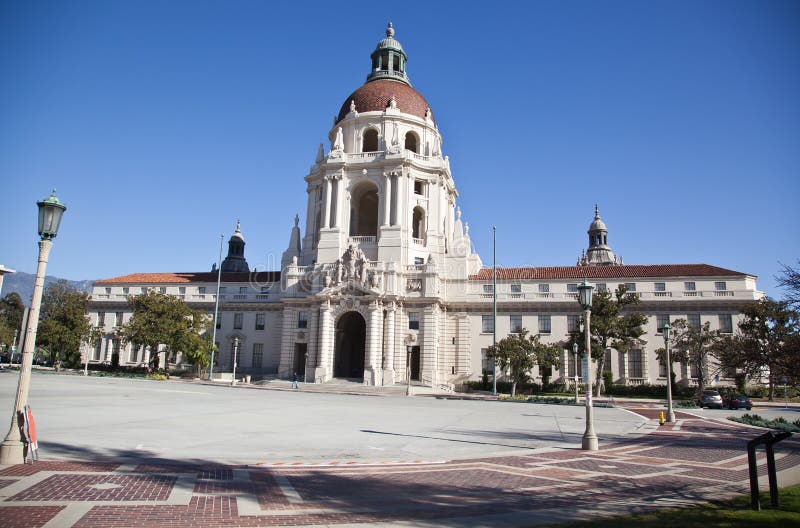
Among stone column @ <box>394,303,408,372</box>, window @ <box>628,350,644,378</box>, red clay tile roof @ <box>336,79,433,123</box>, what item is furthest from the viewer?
red clay tile roof @ <box>336,79,433,123</box>

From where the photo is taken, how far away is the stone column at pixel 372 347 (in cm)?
6034

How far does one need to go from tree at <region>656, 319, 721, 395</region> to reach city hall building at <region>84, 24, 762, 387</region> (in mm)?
2572

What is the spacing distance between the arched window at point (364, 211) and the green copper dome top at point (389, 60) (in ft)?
55.1

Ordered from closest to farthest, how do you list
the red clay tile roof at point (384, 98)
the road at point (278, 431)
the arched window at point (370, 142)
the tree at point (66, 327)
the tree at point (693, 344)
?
the road at point (278, 431) < the tree at point (693, 344) < the tree at point (66, 327) < the red clay tile roof at point (384, 98) < the arched window at point (370, 142)

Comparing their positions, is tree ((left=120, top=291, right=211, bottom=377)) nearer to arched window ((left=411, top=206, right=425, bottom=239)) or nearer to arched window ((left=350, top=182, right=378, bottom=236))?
arched window ((left=350, top=182, right=378, bottom=236))

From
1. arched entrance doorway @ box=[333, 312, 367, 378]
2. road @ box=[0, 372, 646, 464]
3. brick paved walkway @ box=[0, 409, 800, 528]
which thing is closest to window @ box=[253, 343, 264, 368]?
arched entrance doorway @ box=[333, 312, 367, 378]

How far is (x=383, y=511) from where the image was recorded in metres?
9.96

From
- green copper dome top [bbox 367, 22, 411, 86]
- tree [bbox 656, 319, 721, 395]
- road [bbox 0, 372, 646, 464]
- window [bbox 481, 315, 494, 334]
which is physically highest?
green copper dome top [bbox 367, 22, 411, 86]

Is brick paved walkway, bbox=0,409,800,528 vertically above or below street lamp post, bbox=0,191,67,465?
below

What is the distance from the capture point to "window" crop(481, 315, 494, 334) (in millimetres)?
65562

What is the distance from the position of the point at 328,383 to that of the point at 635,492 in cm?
5053

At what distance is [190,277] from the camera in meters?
80.3

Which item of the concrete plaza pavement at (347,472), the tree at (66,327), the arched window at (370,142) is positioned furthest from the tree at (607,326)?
the tree at (66,327)

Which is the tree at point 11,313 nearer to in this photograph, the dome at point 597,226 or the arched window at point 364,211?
the arched window at point 364,211
